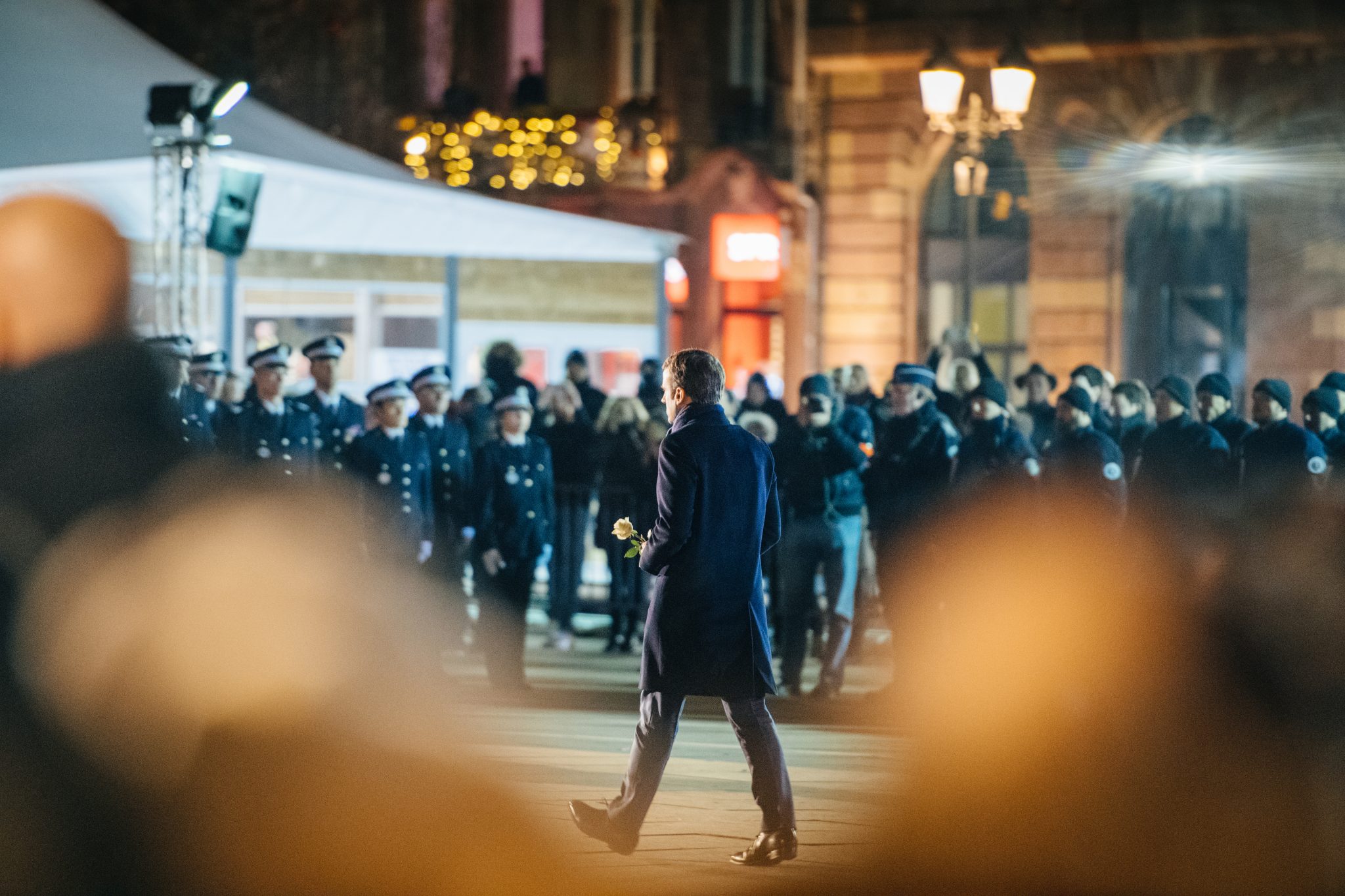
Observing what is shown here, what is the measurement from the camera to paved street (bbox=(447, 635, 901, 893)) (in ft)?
23.6

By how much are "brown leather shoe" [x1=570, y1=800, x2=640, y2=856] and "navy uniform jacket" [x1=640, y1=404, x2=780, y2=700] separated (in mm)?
571

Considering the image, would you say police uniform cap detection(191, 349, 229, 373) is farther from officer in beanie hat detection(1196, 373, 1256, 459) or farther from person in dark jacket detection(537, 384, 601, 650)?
officer in beanie hat detection(1196, 373, 1256, 459)

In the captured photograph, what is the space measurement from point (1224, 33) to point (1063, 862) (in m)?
16.6

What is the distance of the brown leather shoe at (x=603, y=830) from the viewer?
7.22 metres

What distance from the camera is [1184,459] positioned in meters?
11.9

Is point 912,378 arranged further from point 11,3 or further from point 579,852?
point 11,3

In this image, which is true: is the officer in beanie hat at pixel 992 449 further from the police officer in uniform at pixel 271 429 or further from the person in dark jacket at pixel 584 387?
the person in dark jacket at pixel 584 387

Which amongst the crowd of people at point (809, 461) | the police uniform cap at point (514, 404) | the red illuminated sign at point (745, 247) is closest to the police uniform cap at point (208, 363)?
the crowd of people at point (809, 461)

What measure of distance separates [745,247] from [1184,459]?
1452cm

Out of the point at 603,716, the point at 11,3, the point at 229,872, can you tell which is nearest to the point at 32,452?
the point at 229,872

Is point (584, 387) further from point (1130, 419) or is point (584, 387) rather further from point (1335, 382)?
point (1335, 382)

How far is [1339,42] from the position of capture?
21656 mm

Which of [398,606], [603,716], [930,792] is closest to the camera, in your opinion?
[930,792]

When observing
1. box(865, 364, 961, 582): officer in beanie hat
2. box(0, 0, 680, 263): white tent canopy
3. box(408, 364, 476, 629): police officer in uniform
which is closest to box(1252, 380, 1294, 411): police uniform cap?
box(865, 364, 961, 582): officer in beanie hat
